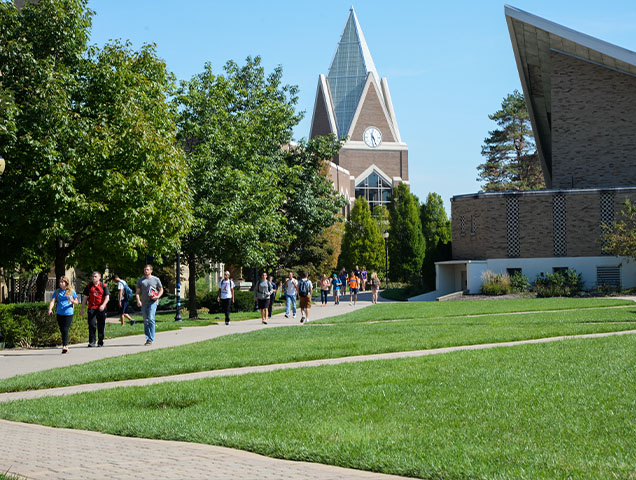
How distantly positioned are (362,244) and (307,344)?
6439cm

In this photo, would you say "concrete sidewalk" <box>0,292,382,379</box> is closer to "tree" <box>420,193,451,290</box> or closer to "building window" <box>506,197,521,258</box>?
"building window" <box>506,197,521,258</box>

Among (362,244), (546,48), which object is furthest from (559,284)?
(362,244)

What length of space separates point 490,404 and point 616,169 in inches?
1555

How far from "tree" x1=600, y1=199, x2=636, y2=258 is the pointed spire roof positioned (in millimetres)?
76704

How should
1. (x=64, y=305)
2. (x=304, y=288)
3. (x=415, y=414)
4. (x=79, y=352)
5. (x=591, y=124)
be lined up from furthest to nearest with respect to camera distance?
(x=591, y=124), (x=304, y=288), (x=64, y=305), (x=79, y=352), (x=415, y=414)

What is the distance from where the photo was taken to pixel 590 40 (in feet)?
136

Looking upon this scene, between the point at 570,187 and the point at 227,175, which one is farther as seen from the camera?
the point at 570,187

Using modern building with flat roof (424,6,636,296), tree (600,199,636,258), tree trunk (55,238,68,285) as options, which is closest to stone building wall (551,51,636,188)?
modern building with flat roof (424,6,636,296)

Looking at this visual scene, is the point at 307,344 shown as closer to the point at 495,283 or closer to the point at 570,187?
A: the point at 495,283

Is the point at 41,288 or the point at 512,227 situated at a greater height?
the point at 512,227

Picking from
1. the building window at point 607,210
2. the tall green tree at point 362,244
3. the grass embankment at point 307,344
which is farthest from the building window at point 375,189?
the grass embankment at point 307,344

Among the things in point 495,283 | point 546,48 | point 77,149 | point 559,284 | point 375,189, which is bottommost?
point 559,284

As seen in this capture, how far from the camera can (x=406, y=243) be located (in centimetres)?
7956

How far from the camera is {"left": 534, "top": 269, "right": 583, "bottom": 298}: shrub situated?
38625 millimetres
